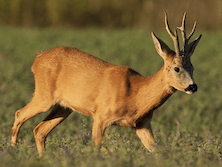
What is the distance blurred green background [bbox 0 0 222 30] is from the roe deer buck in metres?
20.3

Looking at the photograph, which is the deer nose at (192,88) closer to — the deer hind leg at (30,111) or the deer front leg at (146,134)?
the deer front leg at (146,134)

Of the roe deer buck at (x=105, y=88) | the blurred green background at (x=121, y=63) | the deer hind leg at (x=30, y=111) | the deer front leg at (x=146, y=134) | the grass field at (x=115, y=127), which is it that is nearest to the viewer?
the grass field at (x=115, y=127)

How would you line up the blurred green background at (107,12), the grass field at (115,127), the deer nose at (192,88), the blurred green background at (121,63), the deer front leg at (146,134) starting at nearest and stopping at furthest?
the grass field at (115,127) → the blurred green background at (121,63) → the deer nose at (192,88) → the deer front leg at (146,134) → the blurred green background at (107,12)

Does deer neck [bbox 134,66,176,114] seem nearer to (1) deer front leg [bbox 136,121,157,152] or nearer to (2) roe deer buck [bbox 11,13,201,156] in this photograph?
(2) roe deer buck [bbox 11,13,201,156]

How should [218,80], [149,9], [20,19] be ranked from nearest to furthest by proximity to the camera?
1. [218,80]
2. [149,9]
3. [20,19]

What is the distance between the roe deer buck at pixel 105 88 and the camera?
19.5 ft

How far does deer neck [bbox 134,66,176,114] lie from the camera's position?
605 cm

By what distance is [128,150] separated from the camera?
5.84 m

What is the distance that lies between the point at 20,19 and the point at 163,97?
27.8m

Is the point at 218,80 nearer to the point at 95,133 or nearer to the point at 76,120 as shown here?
the point at 76,120

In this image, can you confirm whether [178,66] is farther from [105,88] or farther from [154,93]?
[105,88]

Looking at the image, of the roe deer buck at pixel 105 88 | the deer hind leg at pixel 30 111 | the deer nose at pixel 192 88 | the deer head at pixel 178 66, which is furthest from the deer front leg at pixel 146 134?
the deer hind leg at pixel 30 111


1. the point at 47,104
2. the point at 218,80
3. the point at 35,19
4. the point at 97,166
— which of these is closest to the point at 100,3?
the point at 35,19

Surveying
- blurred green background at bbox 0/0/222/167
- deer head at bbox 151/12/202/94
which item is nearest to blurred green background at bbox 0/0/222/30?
blurred green background at bbox 0/0/222/167
